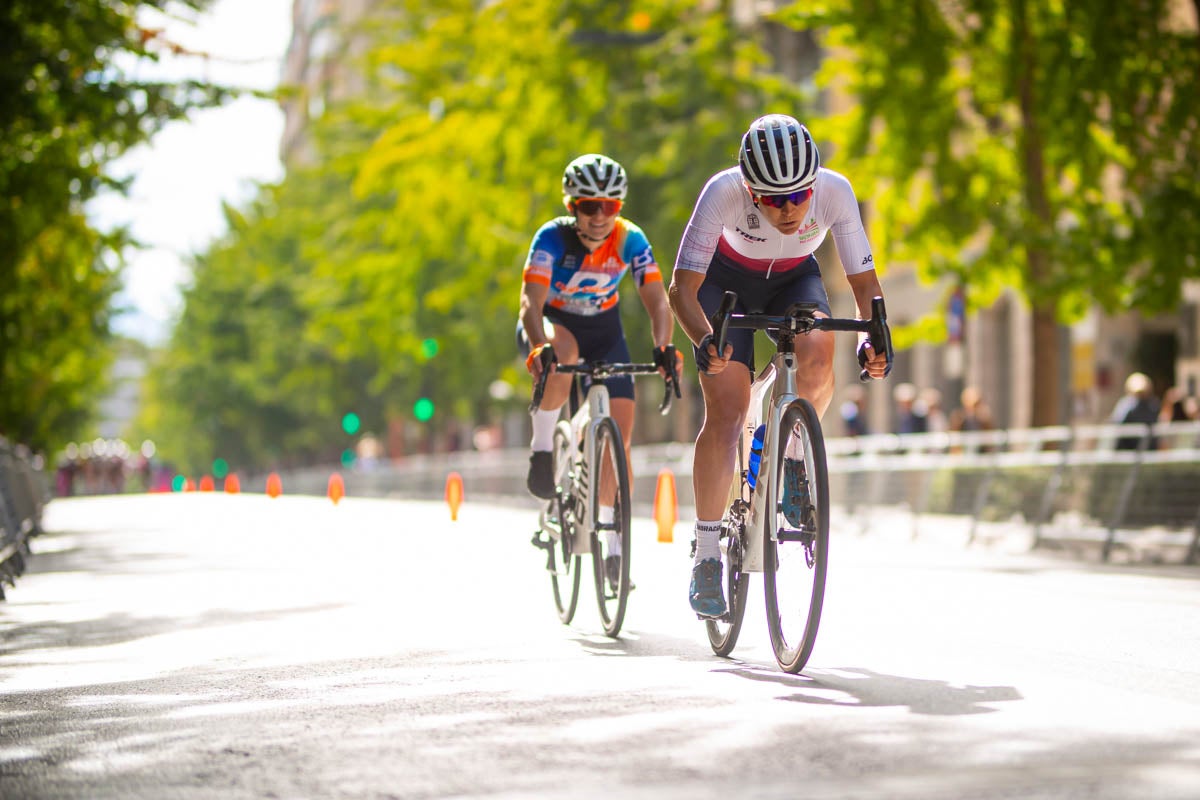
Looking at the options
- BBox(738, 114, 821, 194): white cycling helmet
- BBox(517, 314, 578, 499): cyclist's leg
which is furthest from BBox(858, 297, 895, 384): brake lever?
BBox(517, 314, 578, 499): cyclist's leg

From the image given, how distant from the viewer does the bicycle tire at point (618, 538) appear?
9391 millimetres

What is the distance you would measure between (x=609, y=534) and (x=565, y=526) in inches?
26.9

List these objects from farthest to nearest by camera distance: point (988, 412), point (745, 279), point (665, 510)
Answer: point (988, 412)
point (665, 510)
point (745, 279)

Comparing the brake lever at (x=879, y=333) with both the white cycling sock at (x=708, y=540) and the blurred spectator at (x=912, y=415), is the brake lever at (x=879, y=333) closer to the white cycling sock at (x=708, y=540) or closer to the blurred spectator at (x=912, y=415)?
the white cycling sock at (x=708, y=540)

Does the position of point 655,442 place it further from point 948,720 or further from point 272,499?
point 948,720

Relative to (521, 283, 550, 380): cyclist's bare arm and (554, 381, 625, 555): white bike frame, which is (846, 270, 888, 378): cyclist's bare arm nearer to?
(554, 381, 625, 555): white bike frame

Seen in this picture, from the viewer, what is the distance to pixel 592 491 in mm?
9828

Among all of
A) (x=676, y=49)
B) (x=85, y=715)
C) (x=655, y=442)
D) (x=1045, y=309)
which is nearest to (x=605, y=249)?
(x=85, y=715)

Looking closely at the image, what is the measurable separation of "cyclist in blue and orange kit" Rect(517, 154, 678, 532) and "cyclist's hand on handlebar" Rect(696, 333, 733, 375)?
5.41 feet

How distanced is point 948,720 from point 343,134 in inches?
1840

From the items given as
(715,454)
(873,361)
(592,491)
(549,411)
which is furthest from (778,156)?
(549,411)

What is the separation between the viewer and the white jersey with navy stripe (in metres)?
8.07

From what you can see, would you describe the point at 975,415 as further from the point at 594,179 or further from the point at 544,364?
the point at 594,179

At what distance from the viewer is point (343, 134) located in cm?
5197
